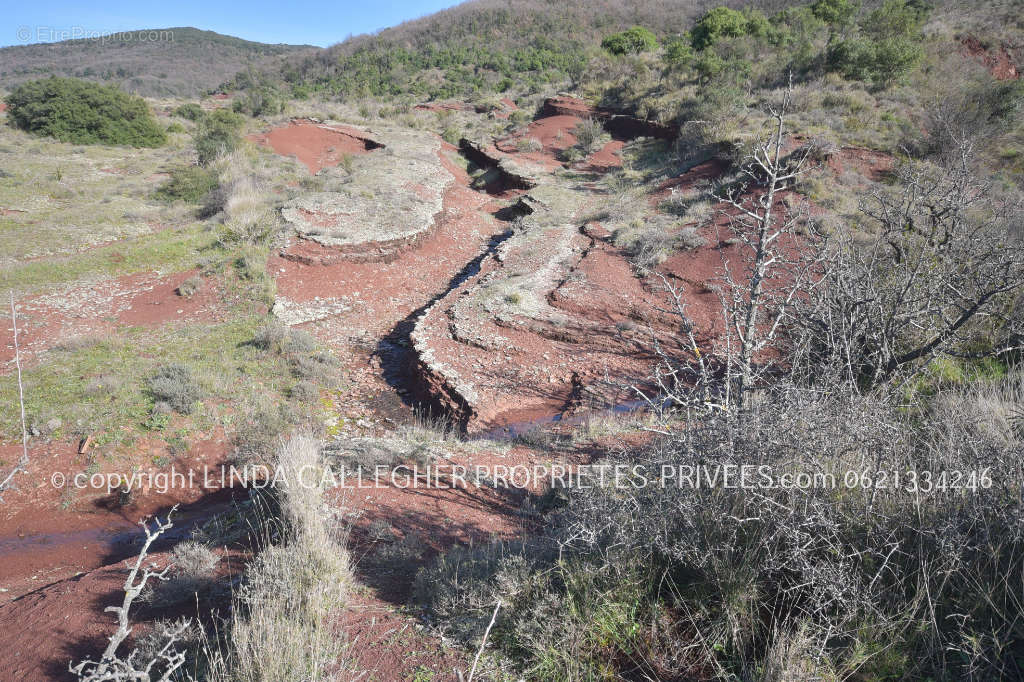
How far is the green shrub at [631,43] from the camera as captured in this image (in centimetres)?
3447

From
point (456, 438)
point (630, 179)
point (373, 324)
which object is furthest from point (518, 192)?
point (456, 438)

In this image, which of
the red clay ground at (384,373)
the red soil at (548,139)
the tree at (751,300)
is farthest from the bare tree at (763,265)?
the red soil at (548,139)

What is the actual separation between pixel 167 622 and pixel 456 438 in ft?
13.6

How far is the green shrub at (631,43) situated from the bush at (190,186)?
29.2m

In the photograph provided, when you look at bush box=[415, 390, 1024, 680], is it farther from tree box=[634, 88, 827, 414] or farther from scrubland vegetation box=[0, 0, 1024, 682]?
tree box=[634, 88, 827, 414]

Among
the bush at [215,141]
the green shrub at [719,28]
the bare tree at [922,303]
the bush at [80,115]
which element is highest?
the green shrub at [719,28]

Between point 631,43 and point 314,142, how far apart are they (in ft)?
80.4

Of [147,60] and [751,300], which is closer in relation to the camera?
[751,300]

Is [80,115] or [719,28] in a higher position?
[719,28]

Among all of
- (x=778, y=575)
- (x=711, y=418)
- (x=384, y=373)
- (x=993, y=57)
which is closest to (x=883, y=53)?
(x=993, y=57)

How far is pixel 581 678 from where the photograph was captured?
90.4 inches

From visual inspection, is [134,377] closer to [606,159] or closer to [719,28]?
[606,159]

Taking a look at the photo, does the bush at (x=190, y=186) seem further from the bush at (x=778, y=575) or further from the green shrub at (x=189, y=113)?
the bush at (x=778, y=575)

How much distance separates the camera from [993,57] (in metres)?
20.8
